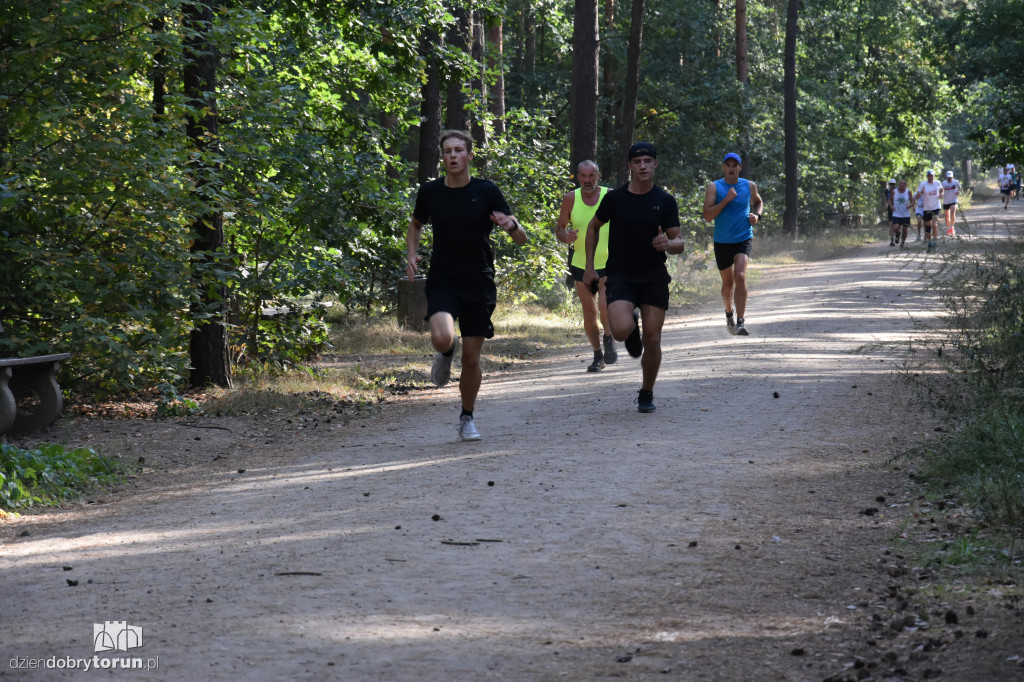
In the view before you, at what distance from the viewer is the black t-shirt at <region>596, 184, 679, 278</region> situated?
357 inches

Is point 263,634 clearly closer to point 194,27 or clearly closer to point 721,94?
point 194,27

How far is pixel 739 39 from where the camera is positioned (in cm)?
Result: 3731

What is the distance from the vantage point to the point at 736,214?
13.2 m

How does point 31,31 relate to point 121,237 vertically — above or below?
above

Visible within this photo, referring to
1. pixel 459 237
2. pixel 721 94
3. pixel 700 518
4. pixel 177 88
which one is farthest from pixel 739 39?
pixel 700 518

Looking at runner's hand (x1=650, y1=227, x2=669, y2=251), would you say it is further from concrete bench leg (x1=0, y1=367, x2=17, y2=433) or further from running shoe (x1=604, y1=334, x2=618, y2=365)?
concrete bench leg (x1=0, y1=367, x2=17, y2=433)

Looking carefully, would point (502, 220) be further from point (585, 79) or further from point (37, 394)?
point (585, 79)

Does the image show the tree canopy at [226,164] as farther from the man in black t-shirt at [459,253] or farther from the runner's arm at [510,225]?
the runner's arm at [510,225]

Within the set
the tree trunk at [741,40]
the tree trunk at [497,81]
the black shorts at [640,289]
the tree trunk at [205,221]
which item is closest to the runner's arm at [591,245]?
the black shorts at [640,289]

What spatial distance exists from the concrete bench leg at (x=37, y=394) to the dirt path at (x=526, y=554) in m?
0.41

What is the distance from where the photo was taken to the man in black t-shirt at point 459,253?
26.7 ft

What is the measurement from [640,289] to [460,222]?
1.83 metres

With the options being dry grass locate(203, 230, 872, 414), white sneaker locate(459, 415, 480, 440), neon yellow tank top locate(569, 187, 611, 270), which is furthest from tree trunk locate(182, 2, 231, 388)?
neon yellow tank top locate(569, 187, 611, 270)

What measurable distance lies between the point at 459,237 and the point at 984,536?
14.4 feet
